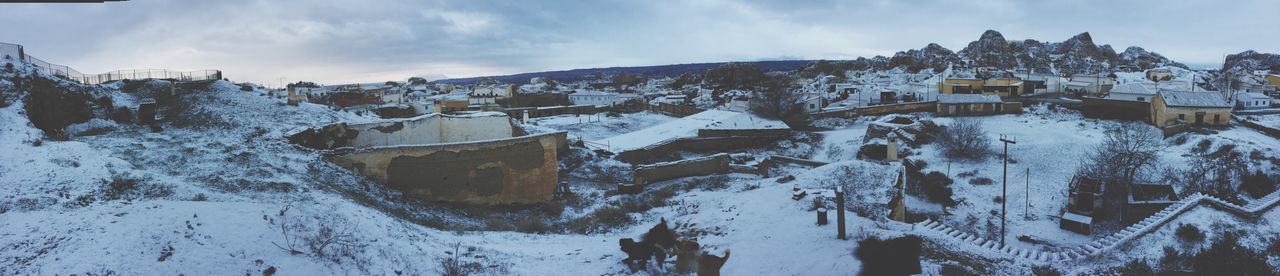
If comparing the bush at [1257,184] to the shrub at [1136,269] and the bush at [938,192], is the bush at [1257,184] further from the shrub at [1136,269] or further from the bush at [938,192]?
the shrub at [1136,269]

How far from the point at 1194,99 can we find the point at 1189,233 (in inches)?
1076

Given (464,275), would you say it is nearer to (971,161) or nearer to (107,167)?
(107,167)

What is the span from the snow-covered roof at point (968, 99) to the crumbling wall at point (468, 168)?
33.6 meters

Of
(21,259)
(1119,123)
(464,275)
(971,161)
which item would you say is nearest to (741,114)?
(971,161)

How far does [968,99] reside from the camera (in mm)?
42125

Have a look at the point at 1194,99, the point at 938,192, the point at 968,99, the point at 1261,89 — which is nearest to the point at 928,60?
the point at 1261,89

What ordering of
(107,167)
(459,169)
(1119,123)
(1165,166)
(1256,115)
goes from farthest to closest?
1. (1256,115)
2. (1119,123)
3. (1165,166)
4. (459,169)
5. (107,167)

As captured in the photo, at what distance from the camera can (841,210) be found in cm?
1129

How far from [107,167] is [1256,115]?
5122cm

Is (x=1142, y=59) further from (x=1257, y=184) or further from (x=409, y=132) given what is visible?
(x=409, y=132)

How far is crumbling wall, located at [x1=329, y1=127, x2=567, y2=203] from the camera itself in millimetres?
15023

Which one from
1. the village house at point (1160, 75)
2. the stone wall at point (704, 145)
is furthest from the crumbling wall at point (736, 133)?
the village house at point (1160, 75)

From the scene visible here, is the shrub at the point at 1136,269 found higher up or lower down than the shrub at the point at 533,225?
lower down

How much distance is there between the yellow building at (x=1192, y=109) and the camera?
32.5 metres
